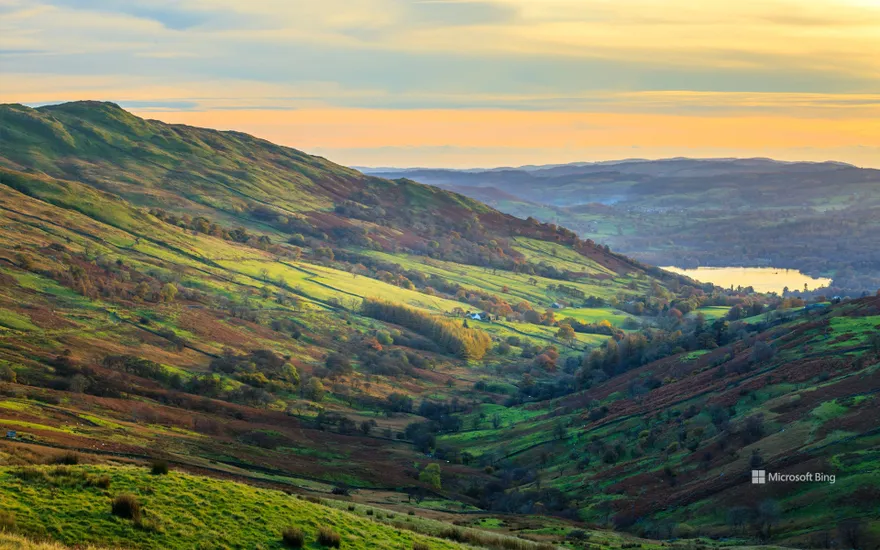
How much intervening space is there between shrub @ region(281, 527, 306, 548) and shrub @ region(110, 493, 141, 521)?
5203mm

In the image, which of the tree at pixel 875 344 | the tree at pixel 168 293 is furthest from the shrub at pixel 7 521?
the tree at pixel 168 293

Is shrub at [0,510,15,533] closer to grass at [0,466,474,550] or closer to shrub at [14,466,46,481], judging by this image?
grass at [0,466,474,550]

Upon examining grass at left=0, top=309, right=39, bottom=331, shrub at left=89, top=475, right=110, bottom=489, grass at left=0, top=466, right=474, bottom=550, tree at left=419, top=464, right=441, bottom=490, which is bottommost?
tree at left=419, top=464, right=441, bottom=490

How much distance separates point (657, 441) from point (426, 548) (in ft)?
188

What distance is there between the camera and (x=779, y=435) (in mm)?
69250

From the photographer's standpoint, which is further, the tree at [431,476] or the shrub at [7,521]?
the tree at [431,476]

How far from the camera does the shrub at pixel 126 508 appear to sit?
29.2 m

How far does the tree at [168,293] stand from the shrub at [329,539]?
152 m

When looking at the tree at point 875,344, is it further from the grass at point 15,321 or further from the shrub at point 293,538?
the grass at point 15,321

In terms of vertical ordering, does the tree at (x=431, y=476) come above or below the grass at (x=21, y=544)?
below

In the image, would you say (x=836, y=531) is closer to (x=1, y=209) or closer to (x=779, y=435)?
(x=779, y=435)

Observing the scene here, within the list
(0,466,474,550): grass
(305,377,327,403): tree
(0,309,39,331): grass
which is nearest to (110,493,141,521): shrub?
(0,466,474,550): grass

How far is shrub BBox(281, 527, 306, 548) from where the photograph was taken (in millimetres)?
30594

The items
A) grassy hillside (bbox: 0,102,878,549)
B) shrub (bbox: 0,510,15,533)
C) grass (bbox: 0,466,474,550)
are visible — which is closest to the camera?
shrub (bbox: 0,510,15,533)
